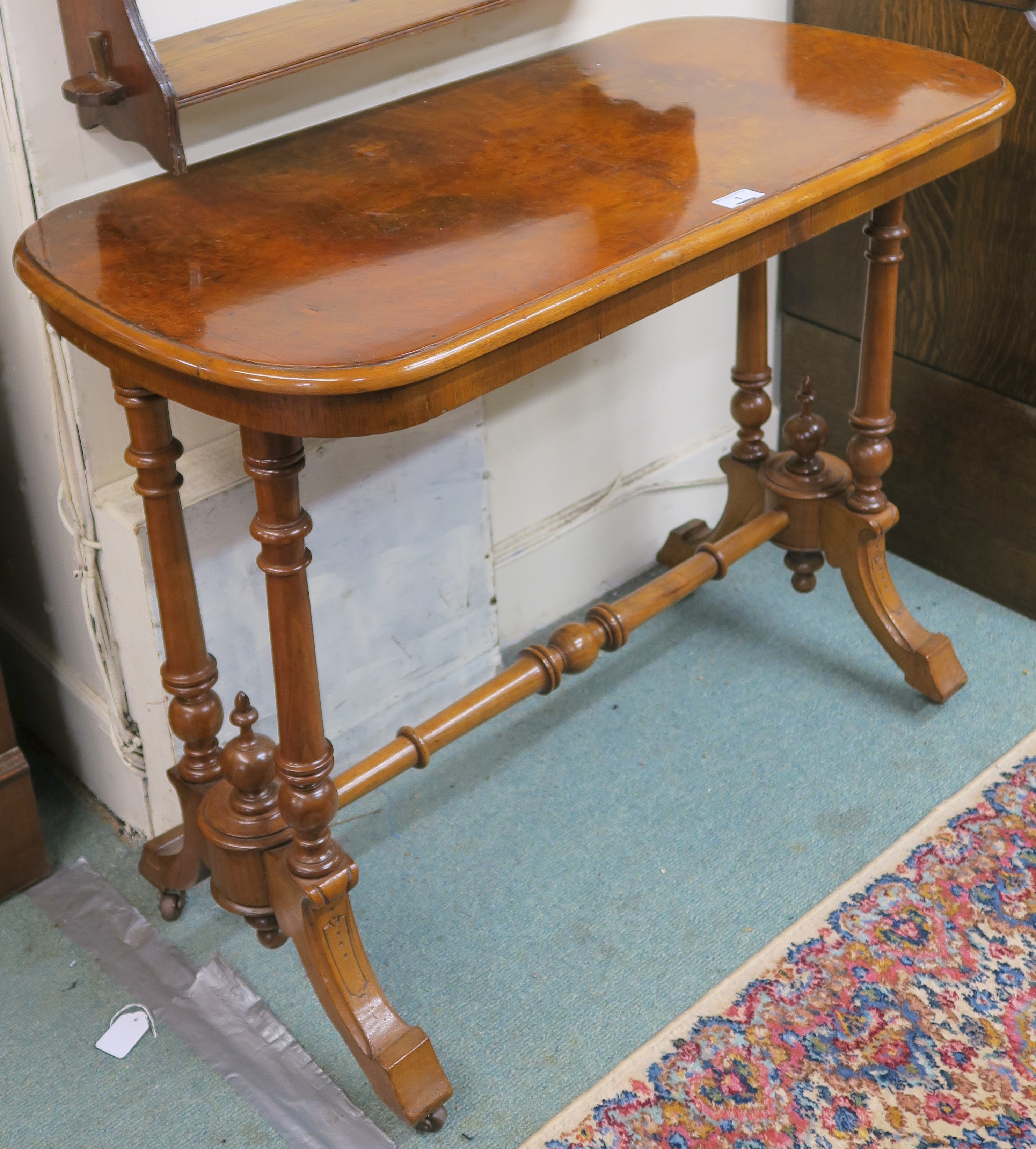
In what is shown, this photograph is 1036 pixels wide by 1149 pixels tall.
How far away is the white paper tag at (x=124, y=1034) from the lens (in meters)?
1.80

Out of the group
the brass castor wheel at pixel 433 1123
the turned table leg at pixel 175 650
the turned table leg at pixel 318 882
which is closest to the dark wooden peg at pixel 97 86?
the turned table leg at pixel 175 650

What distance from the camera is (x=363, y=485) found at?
2027 millimetres

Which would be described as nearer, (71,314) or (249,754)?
(71,314)

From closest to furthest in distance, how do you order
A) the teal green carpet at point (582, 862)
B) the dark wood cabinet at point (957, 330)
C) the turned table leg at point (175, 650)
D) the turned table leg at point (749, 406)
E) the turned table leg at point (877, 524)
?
the turned table leg at point (175, 650) < the teal green carpet at point (582, 862) < the turned table leg at point (877, 524) < the dark wood cabinet at point (957, 330) < the turned table leg at point (749, 406)

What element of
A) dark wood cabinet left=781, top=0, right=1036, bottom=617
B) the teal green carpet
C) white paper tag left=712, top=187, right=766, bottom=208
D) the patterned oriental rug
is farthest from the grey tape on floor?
dark wood cabinet left=781, top=0, right=1036, bottom=617

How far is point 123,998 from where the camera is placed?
1881mm

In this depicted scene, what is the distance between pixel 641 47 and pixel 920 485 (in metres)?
1.07

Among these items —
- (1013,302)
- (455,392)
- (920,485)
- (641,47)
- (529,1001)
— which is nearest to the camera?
(455,392)

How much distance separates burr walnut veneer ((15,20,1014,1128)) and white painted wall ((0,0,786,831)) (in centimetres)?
11

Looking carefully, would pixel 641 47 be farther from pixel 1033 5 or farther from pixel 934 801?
pixel 934 801

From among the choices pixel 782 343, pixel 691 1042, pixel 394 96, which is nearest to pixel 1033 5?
pixel 782 343

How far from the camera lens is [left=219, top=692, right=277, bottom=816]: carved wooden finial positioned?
67.2 inches

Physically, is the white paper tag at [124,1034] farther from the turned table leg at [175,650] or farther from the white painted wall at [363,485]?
the white painted wall at [363,485]

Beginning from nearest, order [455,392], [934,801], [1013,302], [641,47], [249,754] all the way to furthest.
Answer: [455,392] → [249,754] → [641,47] → [934,801] → [1013,302]
